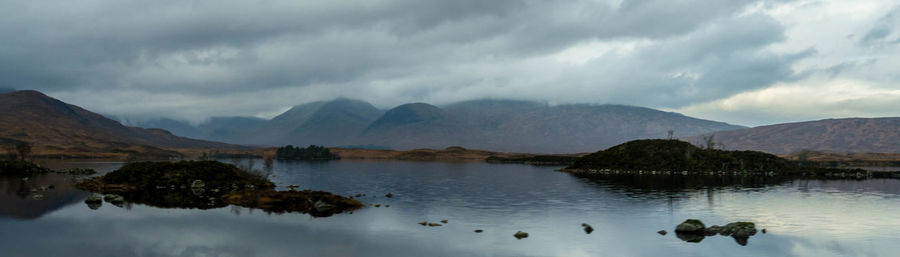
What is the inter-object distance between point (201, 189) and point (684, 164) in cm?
13341

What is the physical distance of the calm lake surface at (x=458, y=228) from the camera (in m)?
40.9

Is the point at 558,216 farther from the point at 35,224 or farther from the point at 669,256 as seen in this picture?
the point at 35,224

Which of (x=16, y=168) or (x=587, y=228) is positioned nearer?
(x=587, y=228)

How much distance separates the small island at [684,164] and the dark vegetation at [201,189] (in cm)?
10174

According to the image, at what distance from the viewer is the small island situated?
15388cm

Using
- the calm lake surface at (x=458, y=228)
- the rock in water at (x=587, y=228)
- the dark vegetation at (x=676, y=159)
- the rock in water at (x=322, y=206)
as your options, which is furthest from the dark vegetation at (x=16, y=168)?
the dark vegetation at (x=676, y=159)

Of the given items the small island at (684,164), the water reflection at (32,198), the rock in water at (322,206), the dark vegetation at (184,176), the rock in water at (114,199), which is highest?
the small island at (684,164)

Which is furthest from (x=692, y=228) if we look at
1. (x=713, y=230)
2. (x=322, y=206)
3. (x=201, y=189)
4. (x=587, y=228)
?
(x=201, y=189)

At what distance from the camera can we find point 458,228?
164 ft

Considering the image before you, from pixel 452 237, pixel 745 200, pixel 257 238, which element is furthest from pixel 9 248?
pixel 745 200

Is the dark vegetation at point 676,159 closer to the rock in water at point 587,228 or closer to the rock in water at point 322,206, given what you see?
the rock in water at point 587,228

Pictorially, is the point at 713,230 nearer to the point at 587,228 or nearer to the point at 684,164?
the point at 587,228

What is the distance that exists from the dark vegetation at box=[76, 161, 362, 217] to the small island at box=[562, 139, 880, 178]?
102 m

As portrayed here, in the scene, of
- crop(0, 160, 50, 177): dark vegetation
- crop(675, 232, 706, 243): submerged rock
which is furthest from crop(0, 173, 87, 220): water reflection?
crop(675, 232, 706, 243): submerged rock
